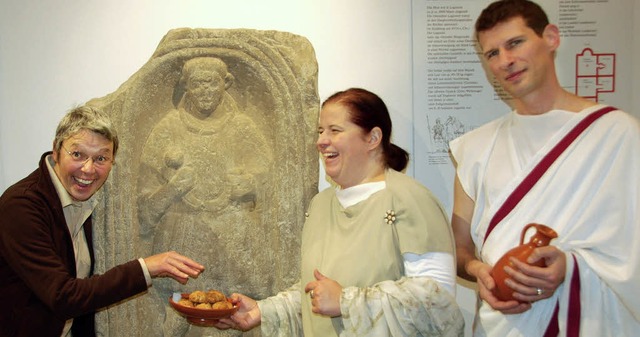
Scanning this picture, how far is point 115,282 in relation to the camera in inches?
82.4

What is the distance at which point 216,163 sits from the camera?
2.72 meters

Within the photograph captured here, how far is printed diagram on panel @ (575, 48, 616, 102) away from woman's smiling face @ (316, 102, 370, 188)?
67.3 inches

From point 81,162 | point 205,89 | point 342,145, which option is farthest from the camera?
point 205,89

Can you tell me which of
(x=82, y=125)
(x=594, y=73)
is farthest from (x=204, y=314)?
(x=594, y=73)

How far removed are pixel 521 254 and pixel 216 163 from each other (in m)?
1.45

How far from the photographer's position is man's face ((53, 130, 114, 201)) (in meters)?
2.15

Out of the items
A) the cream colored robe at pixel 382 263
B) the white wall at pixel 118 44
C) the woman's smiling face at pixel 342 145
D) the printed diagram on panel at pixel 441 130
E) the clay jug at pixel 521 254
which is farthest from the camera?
the printed diagram on panel at pixel 441 130

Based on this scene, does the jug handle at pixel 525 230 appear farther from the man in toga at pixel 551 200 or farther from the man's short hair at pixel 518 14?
the man's short hair at pixel 518 14

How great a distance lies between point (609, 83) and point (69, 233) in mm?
2694

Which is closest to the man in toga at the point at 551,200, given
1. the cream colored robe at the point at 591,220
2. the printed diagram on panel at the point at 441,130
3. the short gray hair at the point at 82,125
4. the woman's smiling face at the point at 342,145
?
the cream colored robe at the point at 591,220

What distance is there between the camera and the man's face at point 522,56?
1.91 m

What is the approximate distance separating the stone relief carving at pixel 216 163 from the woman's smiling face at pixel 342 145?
62cm

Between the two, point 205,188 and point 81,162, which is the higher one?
point 81,162

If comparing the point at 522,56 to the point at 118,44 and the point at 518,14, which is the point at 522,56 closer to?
the point at 518,14
